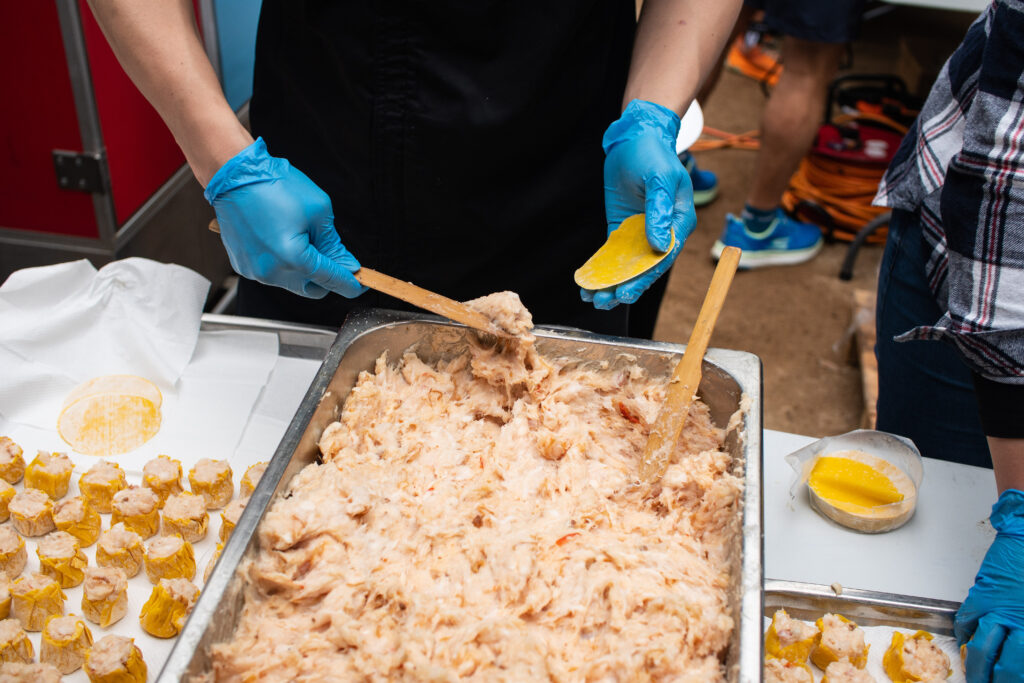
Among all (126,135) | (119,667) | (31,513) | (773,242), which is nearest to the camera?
(119,667)

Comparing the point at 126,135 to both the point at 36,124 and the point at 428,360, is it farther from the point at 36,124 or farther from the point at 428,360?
the point at 428,360

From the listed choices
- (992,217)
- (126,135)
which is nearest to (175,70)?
(992,217)

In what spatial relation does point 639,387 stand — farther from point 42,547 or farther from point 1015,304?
point 42,547

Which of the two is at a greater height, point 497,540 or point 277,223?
point 277,223

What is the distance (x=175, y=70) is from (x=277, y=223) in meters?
0.37

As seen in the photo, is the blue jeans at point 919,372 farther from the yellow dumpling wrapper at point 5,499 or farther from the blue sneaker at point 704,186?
the blue sneaker at point 704,186

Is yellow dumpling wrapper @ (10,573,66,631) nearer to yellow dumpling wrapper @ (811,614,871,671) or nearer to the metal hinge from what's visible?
yellow dumpling wrapper @ (811,614,871,671)

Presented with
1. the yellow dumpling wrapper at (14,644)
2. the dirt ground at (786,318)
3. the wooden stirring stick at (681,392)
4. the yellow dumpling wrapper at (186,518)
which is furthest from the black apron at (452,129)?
the dirt ground at (786,318)

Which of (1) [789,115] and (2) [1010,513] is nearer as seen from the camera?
(2) [1010,513]

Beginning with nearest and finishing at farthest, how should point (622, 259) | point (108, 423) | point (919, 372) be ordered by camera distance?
point (622, 259) < point (108, 423) < point (919, 372)

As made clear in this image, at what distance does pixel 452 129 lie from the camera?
1646mm

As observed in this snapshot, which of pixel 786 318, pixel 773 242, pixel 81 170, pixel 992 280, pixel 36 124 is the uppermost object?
pixel 992 280

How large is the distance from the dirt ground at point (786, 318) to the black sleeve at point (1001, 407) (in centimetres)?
213

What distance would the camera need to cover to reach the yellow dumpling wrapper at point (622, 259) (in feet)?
4.78
